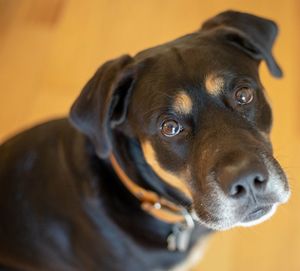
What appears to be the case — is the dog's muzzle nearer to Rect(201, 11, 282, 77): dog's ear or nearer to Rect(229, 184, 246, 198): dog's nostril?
Rect(229, 184, 246, 198): dog's nostril

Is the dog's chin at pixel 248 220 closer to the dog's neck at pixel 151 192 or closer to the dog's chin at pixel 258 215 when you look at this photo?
the dog's chin at pixel 258 215

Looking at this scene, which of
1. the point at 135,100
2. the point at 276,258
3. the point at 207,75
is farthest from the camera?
the point at 276,258

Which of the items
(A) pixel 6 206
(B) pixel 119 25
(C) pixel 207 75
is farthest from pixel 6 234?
(B) pixel 119 25

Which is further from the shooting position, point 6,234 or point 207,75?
point 6,234

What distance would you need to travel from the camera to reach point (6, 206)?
1.89 m

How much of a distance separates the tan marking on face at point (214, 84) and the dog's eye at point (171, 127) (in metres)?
0.13

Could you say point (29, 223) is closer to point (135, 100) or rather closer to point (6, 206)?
point (6, 206)

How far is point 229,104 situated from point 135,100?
295 millimetres

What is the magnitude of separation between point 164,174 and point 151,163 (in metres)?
0.05

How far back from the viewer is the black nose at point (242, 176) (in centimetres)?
132

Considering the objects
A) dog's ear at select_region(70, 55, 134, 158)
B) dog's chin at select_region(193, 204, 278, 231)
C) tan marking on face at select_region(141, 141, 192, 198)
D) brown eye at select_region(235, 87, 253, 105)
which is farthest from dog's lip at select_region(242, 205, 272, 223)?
dog's ear at select_region(70, 55, 134, 158)

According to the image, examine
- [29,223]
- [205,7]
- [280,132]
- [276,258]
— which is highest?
[205,7]

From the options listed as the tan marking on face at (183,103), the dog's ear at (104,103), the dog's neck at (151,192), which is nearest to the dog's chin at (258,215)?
the dog's neck at (151,192)

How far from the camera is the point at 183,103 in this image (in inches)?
57.4
